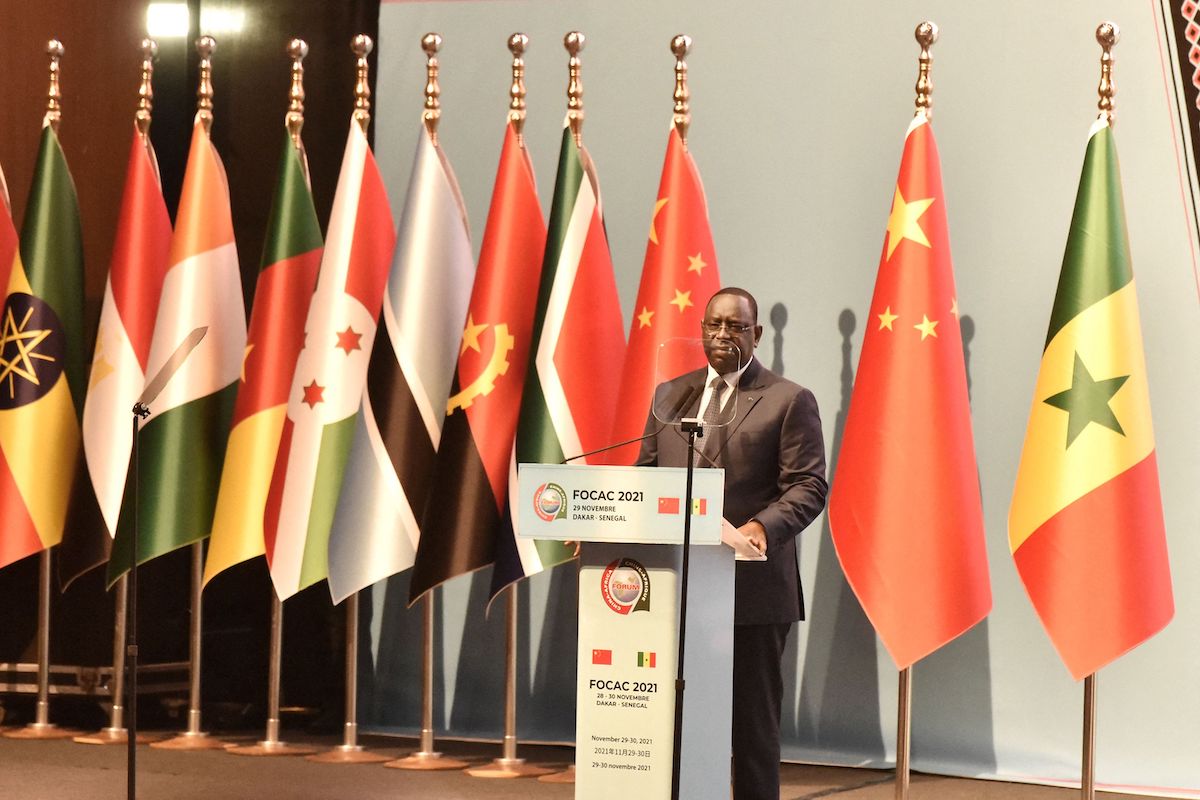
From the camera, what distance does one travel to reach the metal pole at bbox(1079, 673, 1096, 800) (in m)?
4.34

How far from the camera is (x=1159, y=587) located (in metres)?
4.22

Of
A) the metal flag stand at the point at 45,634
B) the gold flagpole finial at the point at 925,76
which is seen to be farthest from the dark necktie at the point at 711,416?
the metal flag stand at the point at 45,634

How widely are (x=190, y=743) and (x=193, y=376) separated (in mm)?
1339

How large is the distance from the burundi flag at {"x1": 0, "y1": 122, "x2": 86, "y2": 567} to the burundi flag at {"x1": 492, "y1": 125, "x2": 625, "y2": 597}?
5.62ft

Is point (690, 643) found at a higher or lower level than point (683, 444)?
lower

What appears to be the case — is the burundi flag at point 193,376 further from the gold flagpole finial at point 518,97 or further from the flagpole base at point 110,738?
the gold flagpole finial at point 518,97

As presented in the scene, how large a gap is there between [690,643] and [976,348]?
242 centimetres

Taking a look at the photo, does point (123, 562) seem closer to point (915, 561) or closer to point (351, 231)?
point (351, 231)

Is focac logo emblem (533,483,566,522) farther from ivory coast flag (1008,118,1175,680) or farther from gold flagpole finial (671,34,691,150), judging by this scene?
gold flagpole finial (671,34,691,150)

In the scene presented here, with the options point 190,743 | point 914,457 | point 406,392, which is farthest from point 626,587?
point 190,743

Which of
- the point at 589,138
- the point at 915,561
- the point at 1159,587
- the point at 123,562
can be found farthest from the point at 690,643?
the point at 589,138

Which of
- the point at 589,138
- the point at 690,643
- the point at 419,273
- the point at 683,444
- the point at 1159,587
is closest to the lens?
the point at 690,643

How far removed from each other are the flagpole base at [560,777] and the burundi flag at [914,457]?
1197 millimetres

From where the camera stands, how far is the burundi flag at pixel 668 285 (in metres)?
4.69
